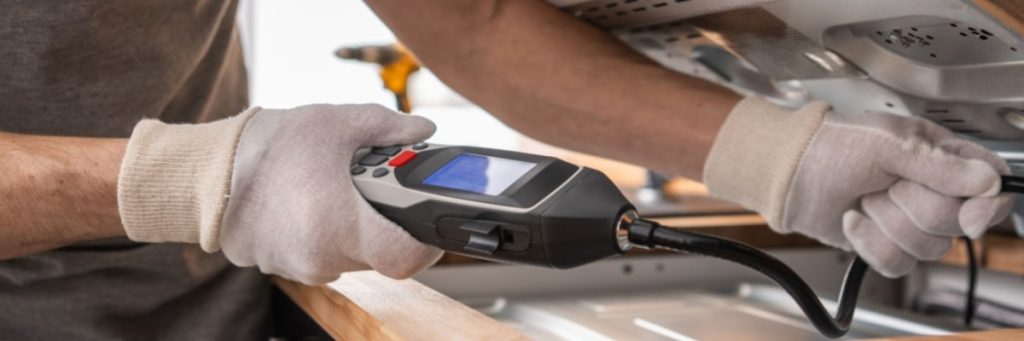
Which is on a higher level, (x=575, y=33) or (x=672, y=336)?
(x=575, y=33)

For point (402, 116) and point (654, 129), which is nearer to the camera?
point (402, 116)

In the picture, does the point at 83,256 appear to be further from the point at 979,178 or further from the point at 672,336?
the point at 979,178

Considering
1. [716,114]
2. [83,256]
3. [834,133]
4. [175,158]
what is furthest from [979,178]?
[83,256]

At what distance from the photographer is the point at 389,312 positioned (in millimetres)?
650

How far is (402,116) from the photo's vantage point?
62 centimetres

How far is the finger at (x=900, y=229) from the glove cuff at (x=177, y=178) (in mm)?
393

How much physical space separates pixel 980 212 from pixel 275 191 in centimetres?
41

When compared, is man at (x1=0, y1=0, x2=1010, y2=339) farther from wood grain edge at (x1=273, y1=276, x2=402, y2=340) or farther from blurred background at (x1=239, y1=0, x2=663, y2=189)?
blurred background at (x1=239, y1=0, x2=663, y2=189)

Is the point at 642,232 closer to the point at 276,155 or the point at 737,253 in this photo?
the point at 737,253

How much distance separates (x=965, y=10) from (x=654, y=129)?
0.92ft

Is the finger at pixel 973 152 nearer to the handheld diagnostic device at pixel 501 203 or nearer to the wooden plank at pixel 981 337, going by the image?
the wooden plank at pixel 981 337

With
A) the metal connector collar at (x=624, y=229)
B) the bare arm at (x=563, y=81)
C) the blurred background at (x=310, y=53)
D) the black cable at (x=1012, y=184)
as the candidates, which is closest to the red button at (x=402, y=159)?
the metal connector collar at (x=624, y=229)

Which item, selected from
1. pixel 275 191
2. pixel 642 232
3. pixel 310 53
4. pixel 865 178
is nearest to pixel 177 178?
pixel 275 191

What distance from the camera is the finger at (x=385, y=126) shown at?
1.98 feet
